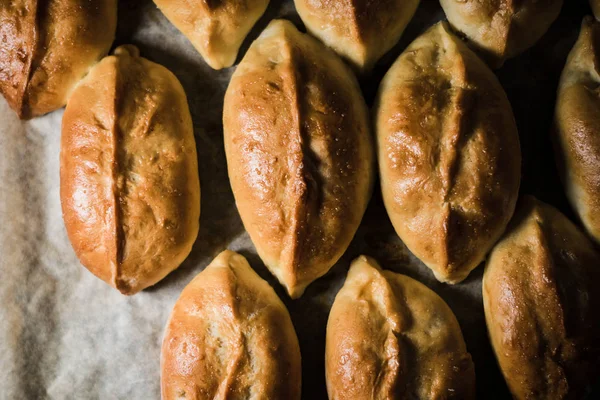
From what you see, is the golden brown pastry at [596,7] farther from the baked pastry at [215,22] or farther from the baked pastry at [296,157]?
the baked pastry at [215,22]

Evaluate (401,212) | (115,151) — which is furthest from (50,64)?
(401,212)

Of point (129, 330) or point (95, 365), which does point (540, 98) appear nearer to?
point (129, 330)

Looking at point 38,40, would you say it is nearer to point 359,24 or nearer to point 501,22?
point 359,24

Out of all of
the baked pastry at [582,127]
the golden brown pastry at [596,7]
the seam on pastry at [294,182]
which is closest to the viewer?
the seam on pastry at [294,182]

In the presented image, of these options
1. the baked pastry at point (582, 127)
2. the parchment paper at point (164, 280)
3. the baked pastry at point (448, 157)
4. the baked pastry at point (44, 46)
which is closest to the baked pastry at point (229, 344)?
the parchment paper at point (164, 280)

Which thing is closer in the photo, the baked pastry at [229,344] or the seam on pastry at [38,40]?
the baked pastry at [229,344]

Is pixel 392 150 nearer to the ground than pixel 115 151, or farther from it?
farther from it

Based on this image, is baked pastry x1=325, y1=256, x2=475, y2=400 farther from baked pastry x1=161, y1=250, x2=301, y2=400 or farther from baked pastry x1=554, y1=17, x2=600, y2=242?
baked pastry x1=554, y1=17, x2=600, y2=242
